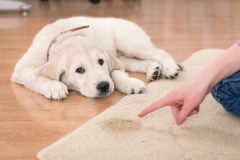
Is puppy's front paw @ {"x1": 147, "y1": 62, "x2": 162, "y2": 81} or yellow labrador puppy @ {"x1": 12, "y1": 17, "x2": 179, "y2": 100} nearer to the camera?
yellow labrador puppy @ {"x1": 12, "y1": 17, "x2": 179, "y2": 100}

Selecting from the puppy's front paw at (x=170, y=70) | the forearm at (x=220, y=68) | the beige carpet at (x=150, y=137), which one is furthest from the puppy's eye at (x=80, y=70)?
the forearm at (x=220, y=68)

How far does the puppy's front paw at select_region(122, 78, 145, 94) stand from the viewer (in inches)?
74.0

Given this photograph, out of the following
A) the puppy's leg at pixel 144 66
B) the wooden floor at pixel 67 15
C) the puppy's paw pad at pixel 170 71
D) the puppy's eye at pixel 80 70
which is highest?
the puppy's eye at pixel 80 70

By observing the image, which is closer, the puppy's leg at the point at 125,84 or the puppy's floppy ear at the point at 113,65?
the puppy's leg at the point at 125,84

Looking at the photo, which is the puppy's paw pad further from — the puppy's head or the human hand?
the human hand

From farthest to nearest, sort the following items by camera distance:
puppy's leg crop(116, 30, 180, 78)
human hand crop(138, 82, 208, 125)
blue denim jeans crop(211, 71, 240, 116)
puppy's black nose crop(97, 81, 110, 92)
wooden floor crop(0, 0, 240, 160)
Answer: puppy's leg crop(116, 30, 180, 78) → puppy's black nose crop(97, 81, 110, 92) → wooden floor crop(0, 0, 240, 160) → blue denim jeans crop(211, 71, 240, 116) → human hand crop(138, 82, 208, 125)

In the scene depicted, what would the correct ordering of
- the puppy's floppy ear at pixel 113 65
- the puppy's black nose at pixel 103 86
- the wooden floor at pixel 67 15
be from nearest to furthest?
the wooden floor at pixel 67 15 < the puppy's black nose at pixel 103 86 < the puppy's floppy ear at pixel 113 65

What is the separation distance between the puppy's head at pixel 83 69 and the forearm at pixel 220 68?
629 mm

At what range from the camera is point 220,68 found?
130 centimetres

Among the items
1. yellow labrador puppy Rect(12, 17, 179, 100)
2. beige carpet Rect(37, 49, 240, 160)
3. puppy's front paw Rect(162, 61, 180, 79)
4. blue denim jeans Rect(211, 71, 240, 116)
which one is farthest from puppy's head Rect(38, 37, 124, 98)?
blue denim jeans Rect(211, 71, 240, 116)

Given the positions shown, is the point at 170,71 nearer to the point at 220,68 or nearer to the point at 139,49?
the point at 139,49

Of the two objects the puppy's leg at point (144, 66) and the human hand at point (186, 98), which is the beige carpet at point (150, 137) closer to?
the human hand at point (186, 98)

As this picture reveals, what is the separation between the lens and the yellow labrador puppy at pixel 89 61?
1.88 m

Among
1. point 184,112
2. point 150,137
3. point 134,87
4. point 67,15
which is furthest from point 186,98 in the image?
point 67,15
